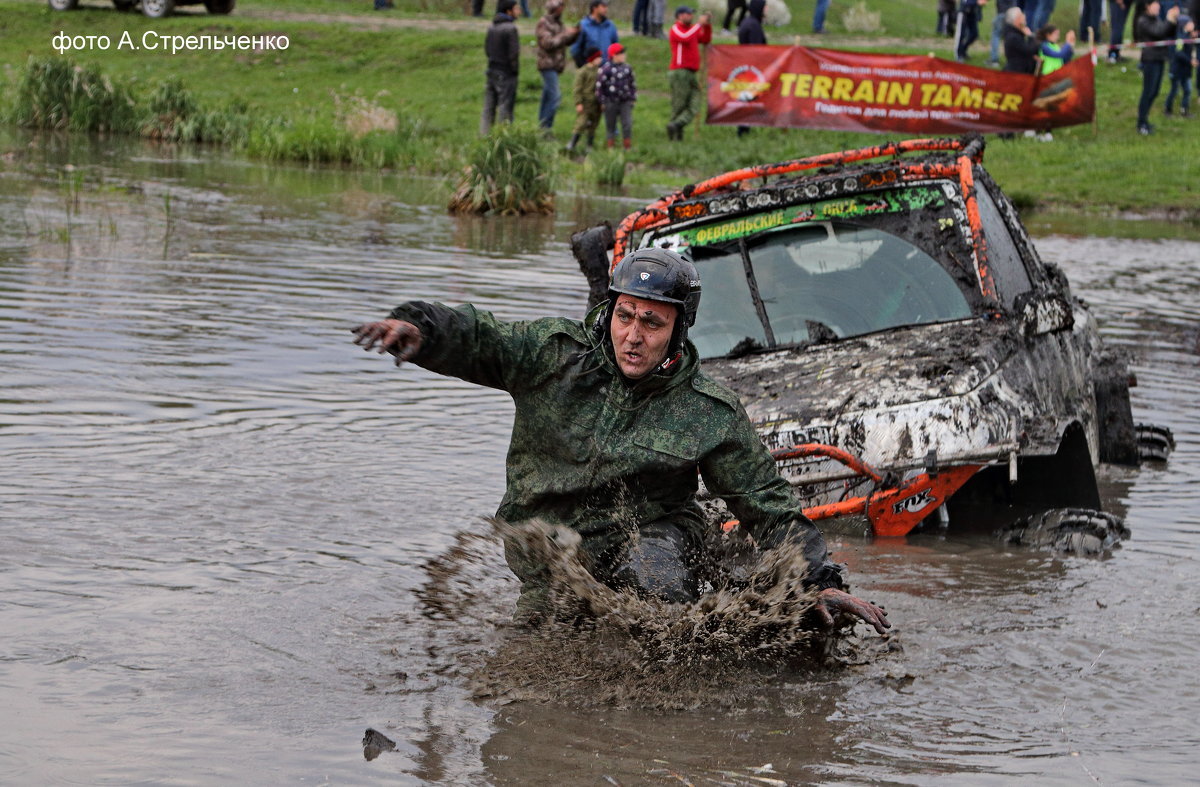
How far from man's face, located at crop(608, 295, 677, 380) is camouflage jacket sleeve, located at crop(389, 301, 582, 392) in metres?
0.21

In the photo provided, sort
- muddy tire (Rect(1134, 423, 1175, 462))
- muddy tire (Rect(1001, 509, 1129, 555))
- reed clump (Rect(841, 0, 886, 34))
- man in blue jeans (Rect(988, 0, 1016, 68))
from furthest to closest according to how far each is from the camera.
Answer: reed clump (Rect(841, 0, 886, 34)) → man in blue jeans (Rect(988, 0, 1016, 68)) → muddy tire (Rect(1134, 423, 1175, 462)) → muddy tire (Rect(1001, 509, 1129, 555))

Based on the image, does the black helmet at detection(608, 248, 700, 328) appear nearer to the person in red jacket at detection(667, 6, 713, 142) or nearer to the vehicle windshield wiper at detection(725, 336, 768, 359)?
the vehicle windshield wiper at detection(725, 336, 768, 359)

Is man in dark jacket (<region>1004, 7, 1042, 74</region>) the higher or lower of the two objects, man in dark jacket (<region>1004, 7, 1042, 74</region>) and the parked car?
the higher

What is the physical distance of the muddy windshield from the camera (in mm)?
8109

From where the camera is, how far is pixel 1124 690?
560 cm

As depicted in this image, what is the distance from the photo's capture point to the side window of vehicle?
820cm

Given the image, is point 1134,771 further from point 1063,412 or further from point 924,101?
point 924,101

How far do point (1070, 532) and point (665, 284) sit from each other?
3.28m

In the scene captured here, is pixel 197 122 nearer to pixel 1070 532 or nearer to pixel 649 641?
pixel 1070 532

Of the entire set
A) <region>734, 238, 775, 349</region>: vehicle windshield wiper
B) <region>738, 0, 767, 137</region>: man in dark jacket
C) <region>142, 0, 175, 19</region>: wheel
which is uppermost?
<region>738, 0, 767, 137</region>: man in dark jacket

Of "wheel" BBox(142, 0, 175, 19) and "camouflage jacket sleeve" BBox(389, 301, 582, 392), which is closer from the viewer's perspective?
"camouflage jacket sleeve" BBox(389, 301, 582, 392)

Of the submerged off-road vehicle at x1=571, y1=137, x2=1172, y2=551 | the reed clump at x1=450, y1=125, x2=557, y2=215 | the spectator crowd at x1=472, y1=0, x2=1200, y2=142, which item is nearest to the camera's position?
the submerged off-road vehicle at x1=571, y1=137, x2=1172, y2=551

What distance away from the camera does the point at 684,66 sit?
26078 millimetres

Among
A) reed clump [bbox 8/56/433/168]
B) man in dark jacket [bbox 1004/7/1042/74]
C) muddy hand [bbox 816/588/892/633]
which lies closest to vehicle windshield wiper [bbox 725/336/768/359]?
muddy hand [bbox 816/588/892/633]
